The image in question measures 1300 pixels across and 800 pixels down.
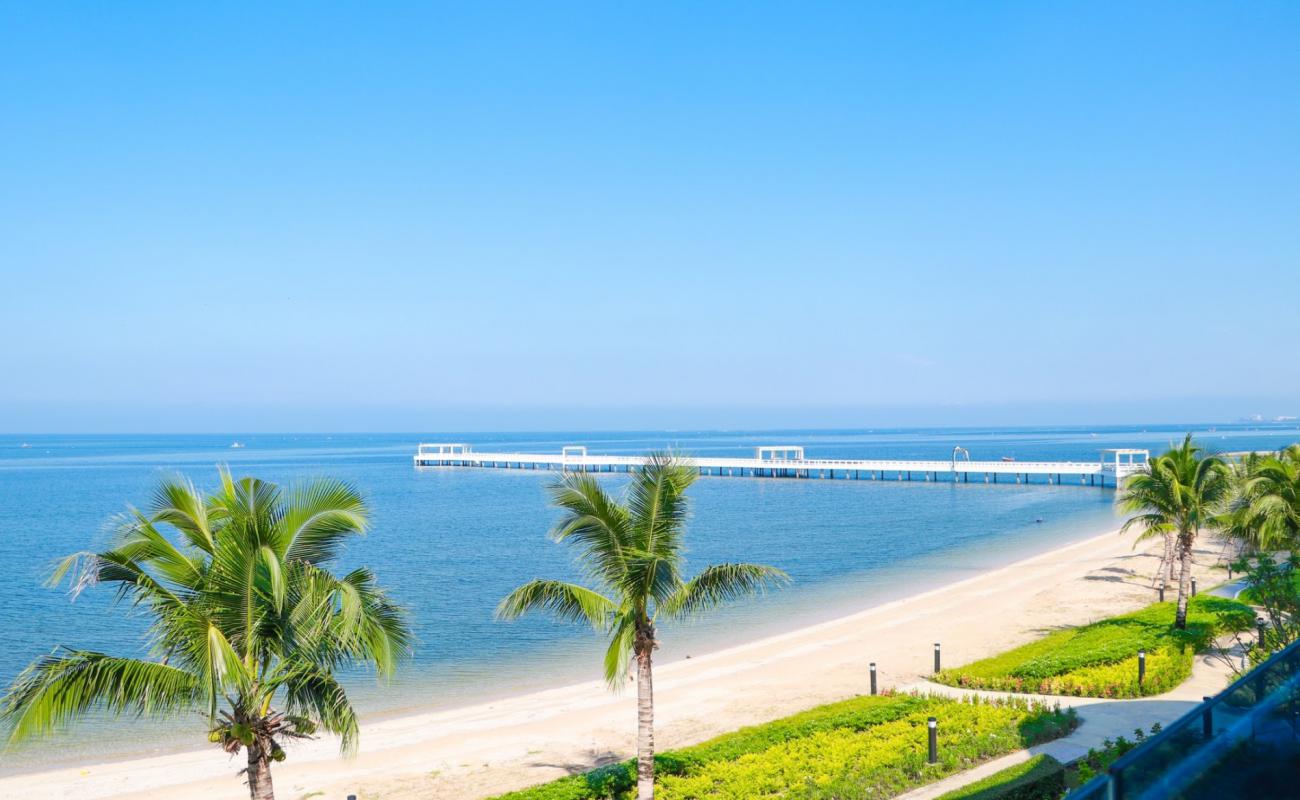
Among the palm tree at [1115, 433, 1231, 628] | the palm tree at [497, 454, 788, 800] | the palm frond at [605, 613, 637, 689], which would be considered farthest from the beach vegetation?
the palm frond at [605, 613, 637, 689]

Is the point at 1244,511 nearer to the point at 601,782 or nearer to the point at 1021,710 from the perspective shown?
the point at 1021,710

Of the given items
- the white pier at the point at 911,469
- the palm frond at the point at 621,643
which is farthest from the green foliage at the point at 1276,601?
the white pier at the point at 911,469

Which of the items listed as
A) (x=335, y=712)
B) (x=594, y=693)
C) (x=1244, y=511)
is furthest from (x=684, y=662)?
(x=335, y=712)

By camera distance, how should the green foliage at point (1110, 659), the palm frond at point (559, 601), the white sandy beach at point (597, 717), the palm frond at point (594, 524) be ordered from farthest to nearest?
1. the green foliage at point (1110, 659)
2. the white sandy beach at point (597, 717)
3. the palm frond at point (559, 601)
4. the palm frond at point (594, 524)

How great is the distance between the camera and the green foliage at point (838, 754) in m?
15.8

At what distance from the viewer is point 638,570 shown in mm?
14539

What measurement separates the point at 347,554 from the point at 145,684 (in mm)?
50982

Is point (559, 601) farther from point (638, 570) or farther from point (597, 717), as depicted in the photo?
point (597, 717)

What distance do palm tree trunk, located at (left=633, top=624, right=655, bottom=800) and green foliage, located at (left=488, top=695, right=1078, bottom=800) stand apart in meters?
1.03

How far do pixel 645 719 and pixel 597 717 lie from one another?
32.5ft

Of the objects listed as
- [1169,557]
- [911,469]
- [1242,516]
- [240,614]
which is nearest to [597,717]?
[240,614]

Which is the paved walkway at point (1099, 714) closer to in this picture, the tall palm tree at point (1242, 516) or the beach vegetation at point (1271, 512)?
the beach vegetation at point (1271, 512)

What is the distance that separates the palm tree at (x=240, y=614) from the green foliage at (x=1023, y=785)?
840 cm

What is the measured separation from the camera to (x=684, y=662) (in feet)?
103
